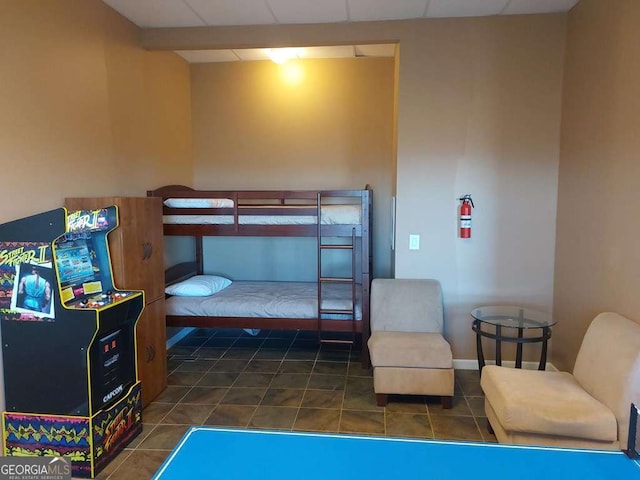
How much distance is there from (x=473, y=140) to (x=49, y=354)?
3.38 m

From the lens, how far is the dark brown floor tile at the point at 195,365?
3781mm

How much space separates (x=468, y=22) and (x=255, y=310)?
10.1ft

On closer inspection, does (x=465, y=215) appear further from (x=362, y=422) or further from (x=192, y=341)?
(x=192, y=341)

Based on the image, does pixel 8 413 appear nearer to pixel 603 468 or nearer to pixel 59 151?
pixel 59 151

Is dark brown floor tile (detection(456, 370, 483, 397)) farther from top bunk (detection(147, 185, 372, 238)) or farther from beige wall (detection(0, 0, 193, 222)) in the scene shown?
beige wall (detection(0, 0, 193, 222))

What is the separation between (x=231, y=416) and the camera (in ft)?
9.75

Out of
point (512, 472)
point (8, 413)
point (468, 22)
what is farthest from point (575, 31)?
point (8, 413)

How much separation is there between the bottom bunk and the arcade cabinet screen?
136cm

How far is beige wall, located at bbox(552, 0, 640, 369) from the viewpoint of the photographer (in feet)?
8.01

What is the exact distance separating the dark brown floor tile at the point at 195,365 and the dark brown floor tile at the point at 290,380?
2.29 ft

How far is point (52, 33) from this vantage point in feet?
8.80

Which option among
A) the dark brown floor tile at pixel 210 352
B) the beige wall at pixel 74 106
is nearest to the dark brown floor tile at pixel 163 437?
the dark brown floor tile at pixel 210 352

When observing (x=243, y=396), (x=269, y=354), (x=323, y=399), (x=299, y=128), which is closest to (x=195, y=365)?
(x=269, y=354)

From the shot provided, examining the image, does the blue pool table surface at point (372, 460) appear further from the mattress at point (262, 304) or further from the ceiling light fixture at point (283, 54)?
the ceiling light fixture at point (283, 54)
